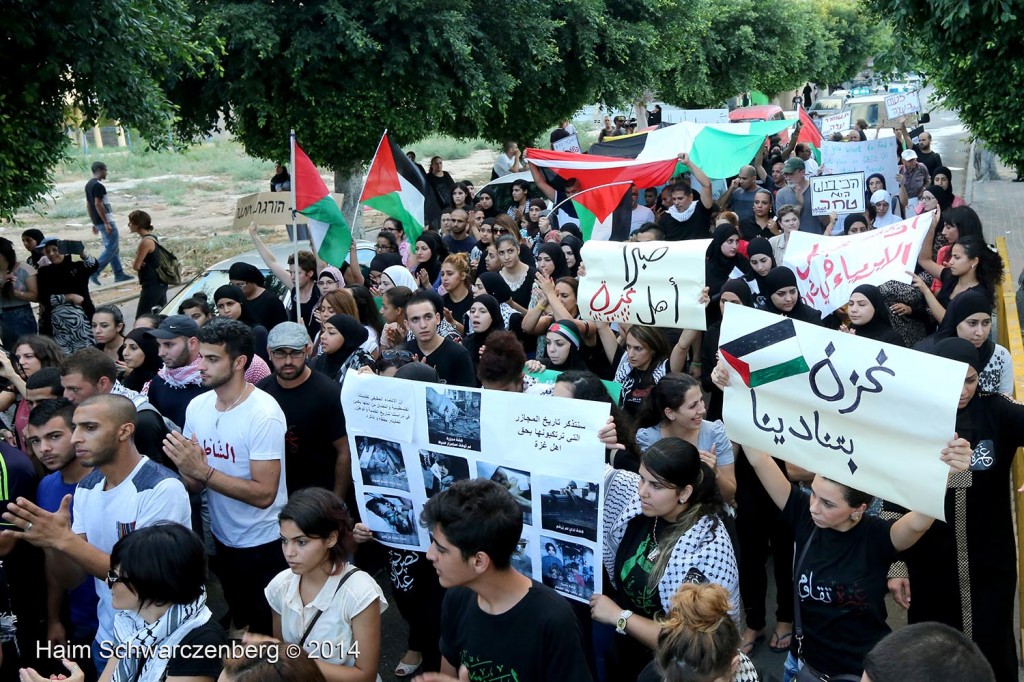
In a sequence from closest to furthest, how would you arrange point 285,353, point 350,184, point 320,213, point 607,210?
point 285,353 < point 320,213 < point 607,210 < point 350,184

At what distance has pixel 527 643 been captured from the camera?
3.31 m

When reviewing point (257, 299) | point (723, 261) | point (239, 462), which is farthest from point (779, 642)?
point (257, 299)

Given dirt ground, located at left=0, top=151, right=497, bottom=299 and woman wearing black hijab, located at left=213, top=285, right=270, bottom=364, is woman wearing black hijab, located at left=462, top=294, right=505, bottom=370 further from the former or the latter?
dirt ground, located at left=0, top=151, right=497, bottom=299

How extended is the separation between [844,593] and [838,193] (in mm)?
8089

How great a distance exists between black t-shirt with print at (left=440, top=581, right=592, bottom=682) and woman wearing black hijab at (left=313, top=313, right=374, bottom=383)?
345 cm

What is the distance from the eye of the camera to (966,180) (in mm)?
29203

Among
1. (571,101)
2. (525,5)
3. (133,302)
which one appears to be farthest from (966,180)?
(133,302)

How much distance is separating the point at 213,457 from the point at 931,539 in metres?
3.53

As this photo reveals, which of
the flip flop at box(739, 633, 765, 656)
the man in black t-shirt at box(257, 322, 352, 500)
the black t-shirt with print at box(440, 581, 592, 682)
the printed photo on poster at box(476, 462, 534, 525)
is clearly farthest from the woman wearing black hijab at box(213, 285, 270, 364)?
the black t-shirt with print at box(440, 581, 592, 682)

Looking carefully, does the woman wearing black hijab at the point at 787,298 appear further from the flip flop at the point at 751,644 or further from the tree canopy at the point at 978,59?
the tree canopy at the point at 978,59

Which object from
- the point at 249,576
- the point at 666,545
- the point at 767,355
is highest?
the point at 767,355

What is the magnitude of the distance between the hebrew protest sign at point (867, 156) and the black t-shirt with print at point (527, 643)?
10.9 metres

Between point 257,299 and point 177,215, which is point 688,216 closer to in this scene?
point 257,299

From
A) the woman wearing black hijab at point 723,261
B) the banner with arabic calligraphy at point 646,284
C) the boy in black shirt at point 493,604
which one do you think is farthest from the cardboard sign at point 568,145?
the boy in black shirt at point 493,604
